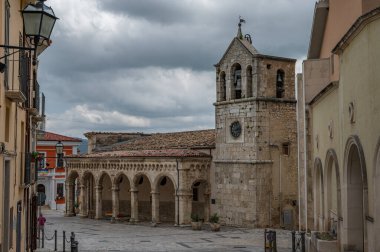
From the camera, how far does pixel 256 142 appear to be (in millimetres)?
30828

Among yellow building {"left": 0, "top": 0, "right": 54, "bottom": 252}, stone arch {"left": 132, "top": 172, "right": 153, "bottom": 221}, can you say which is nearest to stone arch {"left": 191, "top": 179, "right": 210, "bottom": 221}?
stone arch {"left": 132, "top": 172, "right": 153, "bottom": 221}

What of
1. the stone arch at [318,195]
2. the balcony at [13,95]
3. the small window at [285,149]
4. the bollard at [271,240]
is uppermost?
the balcony at [13,95]

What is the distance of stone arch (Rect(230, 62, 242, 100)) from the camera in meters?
32.3

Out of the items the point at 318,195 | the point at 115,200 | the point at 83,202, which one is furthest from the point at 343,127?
the point at 83,202

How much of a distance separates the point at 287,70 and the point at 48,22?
86.1 ft

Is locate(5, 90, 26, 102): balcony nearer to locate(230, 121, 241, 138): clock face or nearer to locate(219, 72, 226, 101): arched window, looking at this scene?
locate(230, 121, 241, 138): clock face

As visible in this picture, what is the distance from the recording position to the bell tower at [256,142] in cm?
3080

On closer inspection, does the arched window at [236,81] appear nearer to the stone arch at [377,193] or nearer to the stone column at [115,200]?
the stone column at [115,200]

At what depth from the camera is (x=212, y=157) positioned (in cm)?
3334

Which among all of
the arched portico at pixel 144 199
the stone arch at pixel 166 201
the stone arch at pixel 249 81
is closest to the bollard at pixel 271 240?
the stone arch at pixel 249 81

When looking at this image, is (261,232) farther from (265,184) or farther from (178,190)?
(178,190)

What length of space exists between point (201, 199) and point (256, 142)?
6116 millimetres

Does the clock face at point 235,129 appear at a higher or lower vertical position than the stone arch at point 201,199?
higher

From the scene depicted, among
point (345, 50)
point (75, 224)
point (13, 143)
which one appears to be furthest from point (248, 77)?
point (13, 143)
